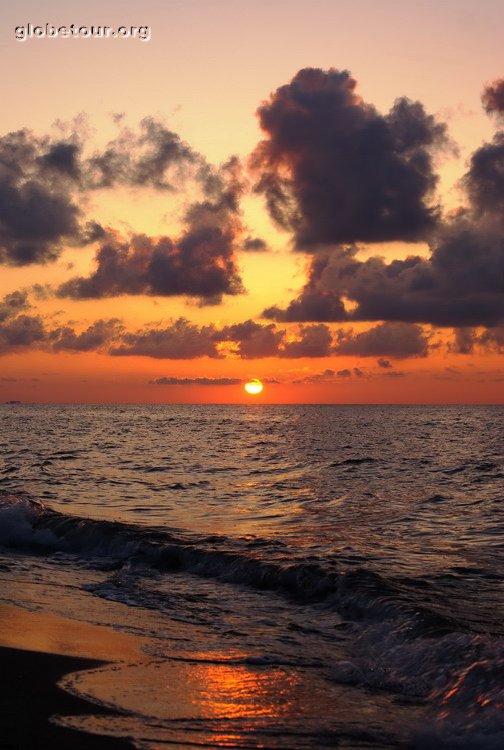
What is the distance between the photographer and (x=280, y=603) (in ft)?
45.4

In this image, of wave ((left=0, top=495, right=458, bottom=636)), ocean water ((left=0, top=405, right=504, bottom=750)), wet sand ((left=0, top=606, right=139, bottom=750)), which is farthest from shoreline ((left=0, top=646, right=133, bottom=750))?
wave ((left=0, top=495, right=458, bottom=636))

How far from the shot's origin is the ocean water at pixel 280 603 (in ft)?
25.5

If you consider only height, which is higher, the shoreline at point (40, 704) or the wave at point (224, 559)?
the shoreline at point (40, 704)

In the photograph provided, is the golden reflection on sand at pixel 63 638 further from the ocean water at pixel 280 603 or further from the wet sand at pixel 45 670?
the ocean water at pixel 280 603

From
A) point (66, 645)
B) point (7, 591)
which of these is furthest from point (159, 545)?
point (66, 645)

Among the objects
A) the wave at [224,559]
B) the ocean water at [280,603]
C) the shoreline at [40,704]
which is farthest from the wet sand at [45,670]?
the wave at [224,559]

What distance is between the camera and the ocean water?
7.78m

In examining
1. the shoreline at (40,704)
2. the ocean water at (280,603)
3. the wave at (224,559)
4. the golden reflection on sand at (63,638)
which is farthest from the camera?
the wave at (224,559)

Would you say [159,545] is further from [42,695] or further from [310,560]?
[42,695]

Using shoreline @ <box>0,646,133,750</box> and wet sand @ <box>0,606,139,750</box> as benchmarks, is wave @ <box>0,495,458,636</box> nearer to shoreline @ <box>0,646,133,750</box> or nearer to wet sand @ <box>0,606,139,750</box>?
wet sand @ <box>0,606,139,750</box>

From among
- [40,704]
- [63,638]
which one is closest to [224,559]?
[63,638]

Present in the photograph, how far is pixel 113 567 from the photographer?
17.3 metres

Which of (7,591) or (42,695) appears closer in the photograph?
(42,695)

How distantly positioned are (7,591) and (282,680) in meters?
6.81
